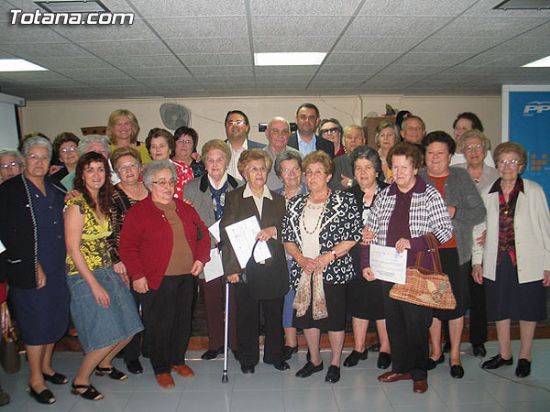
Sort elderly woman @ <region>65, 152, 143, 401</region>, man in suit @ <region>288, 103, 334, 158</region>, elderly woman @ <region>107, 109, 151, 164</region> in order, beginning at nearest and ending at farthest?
elderly woman @ <region>65, 152, 143, 401</region> < elderly woman @ <region>107, 109, 151, 164</region> < man in suit @ <region>288, 103, 334, 158</region>

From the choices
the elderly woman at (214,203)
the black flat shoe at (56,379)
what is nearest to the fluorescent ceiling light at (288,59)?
the elderly woman at (214,203)

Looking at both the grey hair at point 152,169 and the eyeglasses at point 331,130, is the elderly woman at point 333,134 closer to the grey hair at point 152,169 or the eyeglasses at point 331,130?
the eyeglasses at point 331,130


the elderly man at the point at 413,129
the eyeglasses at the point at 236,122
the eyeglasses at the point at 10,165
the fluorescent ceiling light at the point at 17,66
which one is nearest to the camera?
the eyeglasses at the point at 10,165

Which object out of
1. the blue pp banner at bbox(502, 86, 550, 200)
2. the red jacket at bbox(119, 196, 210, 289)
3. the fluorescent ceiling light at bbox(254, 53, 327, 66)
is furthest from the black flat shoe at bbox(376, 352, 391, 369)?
the blue pp banner at bbox(502, 86, 550, 200)

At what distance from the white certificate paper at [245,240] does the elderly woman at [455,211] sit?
1249mm

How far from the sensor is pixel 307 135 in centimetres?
434

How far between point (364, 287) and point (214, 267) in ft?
3.78

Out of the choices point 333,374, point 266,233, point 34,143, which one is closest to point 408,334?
point 333,374

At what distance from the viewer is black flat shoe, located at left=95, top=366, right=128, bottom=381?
317 cm

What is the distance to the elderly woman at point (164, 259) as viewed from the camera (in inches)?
113

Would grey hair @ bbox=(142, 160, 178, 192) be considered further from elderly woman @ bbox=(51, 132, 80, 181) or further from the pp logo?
the pp logo

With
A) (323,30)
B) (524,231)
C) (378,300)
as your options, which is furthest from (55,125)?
(524,231)

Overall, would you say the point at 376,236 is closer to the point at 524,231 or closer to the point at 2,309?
the point at 524,231

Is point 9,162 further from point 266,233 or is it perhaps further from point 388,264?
point 388,264
